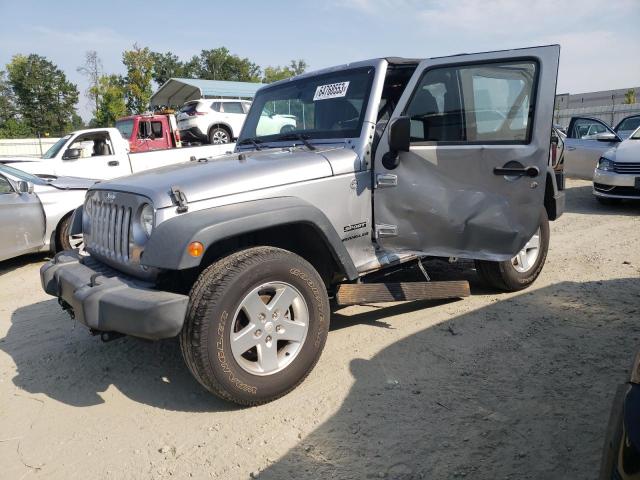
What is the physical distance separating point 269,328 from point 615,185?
24.6 ft

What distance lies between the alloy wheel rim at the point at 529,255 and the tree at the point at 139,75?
1523 inches

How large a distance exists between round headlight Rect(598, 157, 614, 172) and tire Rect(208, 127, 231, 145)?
12481 mm

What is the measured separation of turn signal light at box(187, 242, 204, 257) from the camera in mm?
2533

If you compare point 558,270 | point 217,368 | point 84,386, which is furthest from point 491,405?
point 558,270

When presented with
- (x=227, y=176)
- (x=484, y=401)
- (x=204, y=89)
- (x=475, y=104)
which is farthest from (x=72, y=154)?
(x=204, y=89)

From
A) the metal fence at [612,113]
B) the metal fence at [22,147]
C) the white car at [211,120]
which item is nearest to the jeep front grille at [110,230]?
the white car at [211,120]

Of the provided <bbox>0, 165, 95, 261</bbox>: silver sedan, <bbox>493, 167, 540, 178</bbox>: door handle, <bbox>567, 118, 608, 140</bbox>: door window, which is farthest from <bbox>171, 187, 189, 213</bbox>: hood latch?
<bbox>567, 118, 608, 140</bbox>: door window

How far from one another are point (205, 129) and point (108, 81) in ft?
83.7

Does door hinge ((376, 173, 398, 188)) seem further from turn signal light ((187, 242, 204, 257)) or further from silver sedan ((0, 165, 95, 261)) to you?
silver sedan ((0, 165, 95, 261))

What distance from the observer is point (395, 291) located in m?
3.61

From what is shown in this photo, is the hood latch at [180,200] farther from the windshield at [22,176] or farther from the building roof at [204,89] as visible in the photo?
the building roof at [204,89]

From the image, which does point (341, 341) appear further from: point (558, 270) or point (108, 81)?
point (108, 81)

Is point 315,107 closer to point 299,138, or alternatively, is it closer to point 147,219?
point 299,138

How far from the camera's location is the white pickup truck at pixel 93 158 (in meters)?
9.66
